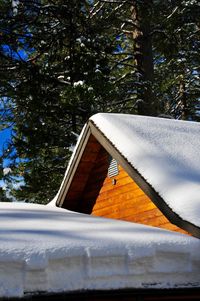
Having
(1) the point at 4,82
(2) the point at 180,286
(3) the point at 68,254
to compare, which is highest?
(1) the point at 4,82

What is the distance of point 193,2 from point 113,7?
260 cm

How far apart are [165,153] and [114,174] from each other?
1.43 meters

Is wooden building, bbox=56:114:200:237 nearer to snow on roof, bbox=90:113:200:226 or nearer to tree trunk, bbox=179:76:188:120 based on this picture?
snow on roof, bbox=90:113:200:226

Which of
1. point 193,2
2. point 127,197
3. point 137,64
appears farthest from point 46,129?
point 127,197

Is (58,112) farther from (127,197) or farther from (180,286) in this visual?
(180,286)

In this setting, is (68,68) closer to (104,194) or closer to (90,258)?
(104,194)

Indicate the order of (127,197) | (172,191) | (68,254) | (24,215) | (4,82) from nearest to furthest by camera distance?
(68,254) < (172,191) < (24,215) < (127,197) < (4,82)

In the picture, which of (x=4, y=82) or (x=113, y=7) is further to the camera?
(x=113, y=7)

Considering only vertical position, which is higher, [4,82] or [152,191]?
[4,82]

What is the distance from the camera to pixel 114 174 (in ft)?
30.8

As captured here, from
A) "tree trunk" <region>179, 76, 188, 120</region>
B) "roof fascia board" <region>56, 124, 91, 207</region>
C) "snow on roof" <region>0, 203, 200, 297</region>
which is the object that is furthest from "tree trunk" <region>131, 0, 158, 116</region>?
"snow on roof" <region>0, 203, 200, 297</region>

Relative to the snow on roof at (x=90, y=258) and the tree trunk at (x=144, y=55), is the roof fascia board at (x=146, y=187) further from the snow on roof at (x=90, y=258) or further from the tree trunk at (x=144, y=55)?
the tree trunk at (x=144, y=55)

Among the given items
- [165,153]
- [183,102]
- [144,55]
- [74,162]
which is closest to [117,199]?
Answer: [74,162]

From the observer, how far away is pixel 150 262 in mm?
5641
